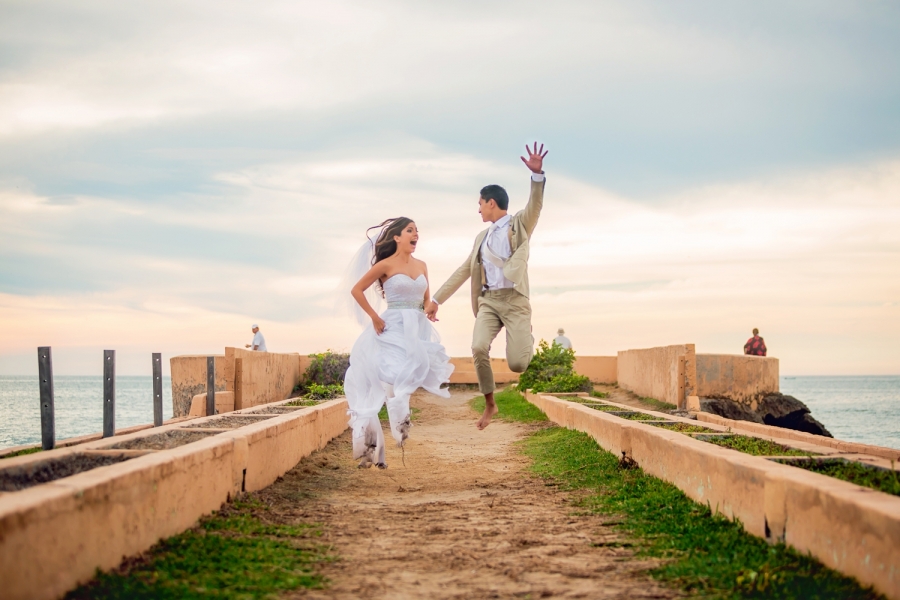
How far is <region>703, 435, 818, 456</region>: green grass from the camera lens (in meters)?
5.30

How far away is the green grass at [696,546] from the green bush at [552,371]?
1062cm

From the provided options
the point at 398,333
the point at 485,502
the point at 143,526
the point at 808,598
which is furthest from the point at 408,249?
the point at 808,598

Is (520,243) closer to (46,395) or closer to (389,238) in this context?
(389,238)

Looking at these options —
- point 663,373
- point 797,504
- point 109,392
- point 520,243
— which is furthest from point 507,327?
point 663,373

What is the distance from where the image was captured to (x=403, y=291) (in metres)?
7.52

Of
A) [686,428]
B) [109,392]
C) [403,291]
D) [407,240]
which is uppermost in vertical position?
[407,240]

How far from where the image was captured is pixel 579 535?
4.70m

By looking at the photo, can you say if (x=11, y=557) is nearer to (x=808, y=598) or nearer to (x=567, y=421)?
(x=808, y=598)

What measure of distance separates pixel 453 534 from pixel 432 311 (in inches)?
129

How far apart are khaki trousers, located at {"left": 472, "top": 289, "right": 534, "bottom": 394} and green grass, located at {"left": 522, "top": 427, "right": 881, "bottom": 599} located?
3.84ft

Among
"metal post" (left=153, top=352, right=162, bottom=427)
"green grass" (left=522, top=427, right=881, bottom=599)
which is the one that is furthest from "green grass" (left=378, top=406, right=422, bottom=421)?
"green grass" (left=522, top=427, right=881, bottom=599)

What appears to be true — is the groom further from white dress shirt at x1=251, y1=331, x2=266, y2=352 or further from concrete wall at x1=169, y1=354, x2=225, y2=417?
white dress shirt at x1=251, y1=331, x2=266, y2=352

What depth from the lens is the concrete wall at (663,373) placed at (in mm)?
16797

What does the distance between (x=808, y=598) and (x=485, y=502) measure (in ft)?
9.91
